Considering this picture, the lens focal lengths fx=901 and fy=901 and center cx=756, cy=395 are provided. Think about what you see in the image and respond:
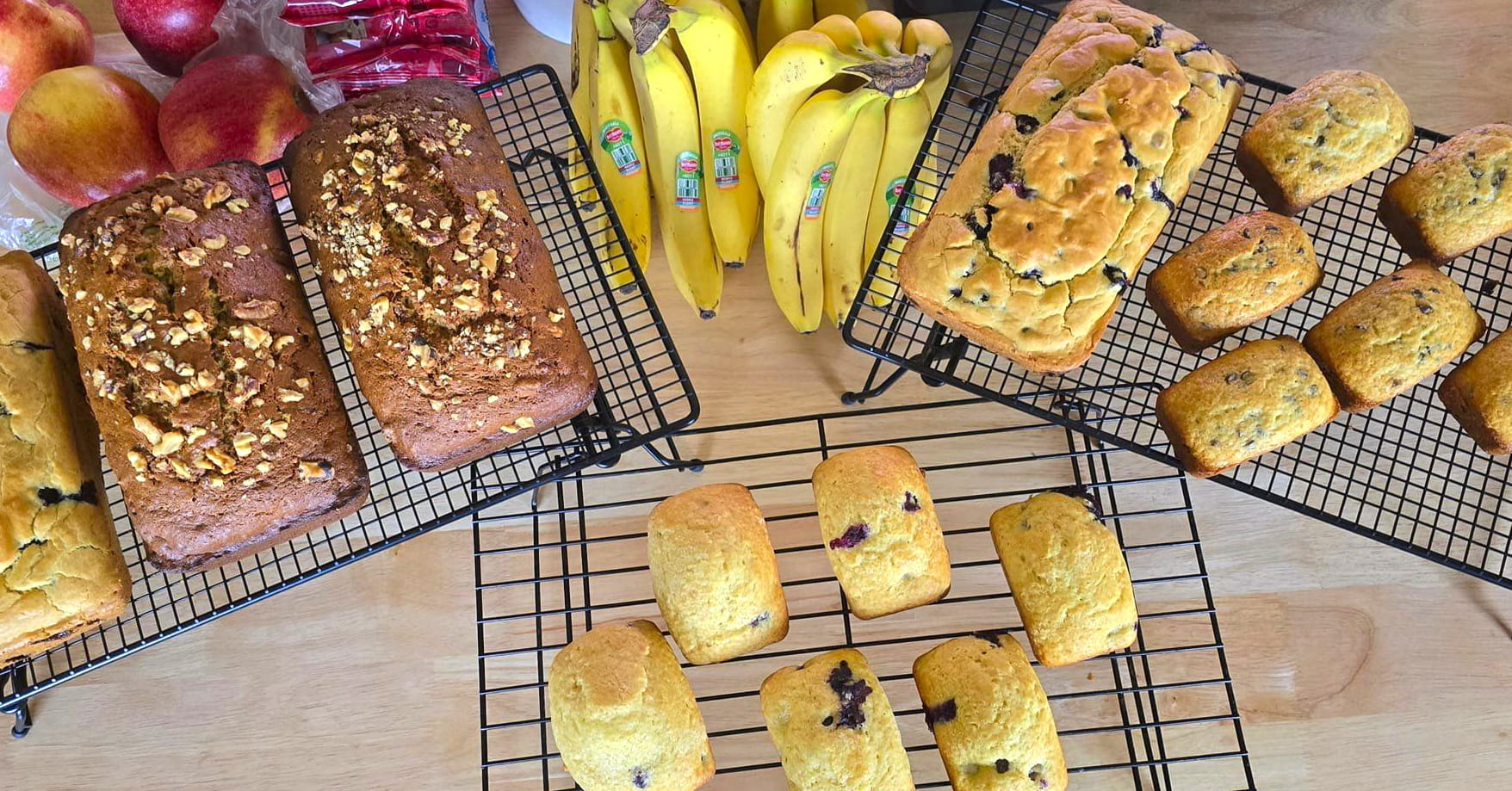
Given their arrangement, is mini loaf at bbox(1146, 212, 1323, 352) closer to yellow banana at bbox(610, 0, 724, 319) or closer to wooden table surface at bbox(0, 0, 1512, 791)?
wooden table surface at bbox(0, 0, 1512, 791)

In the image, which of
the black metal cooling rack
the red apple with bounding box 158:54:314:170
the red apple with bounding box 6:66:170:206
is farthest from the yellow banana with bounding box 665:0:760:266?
the red apple with bounding box 6:66:170:206

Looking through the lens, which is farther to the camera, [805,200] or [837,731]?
[805,200]

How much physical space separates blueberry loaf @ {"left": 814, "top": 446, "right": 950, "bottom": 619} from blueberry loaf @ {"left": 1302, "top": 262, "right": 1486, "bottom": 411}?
57cm

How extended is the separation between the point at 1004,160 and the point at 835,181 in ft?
1.35

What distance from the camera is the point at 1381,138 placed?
3.91ft

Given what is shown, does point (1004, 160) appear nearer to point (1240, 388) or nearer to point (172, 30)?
point (1240, 388)

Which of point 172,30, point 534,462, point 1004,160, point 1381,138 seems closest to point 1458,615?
point 1381,138

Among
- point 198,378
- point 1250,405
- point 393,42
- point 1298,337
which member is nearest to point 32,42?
point 393,42

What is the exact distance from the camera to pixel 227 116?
1365 millimetres

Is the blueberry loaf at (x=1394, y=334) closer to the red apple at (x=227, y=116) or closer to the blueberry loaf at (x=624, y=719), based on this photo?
the blueberry loaf at (x=624, y=719)

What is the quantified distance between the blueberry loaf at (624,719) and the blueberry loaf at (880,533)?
27cm

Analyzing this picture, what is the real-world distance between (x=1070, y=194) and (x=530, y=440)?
34.3 inches

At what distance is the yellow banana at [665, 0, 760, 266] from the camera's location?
1313 mm

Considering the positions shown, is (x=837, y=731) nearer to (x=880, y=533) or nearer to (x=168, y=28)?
(x=880, y=533)
